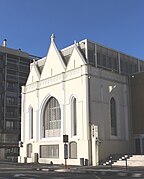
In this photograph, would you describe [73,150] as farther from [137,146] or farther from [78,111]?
[137,146]

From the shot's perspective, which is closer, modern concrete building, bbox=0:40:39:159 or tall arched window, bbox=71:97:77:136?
tall arched window, bbox=71:97:77:136

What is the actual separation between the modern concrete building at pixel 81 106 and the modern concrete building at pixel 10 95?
22.0 meters

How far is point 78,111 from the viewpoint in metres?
39.0

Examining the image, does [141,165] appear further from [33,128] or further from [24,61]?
[24,61]

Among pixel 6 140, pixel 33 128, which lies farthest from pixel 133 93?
pixel 6 140

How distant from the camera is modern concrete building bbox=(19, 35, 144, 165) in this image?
38.2m

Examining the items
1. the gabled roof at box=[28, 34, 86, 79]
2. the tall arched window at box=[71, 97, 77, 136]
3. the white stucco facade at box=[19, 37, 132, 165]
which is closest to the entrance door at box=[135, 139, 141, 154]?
the white stucco facade at box=[19, 37, 132, 165]

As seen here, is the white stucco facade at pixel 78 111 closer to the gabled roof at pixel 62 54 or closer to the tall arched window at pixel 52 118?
the gabled roof at pixel 62 54

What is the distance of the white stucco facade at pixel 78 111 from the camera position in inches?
1491

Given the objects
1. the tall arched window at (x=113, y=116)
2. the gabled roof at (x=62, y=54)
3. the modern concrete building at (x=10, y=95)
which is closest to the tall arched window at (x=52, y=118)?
the gabled roof at (x=62, y=54)

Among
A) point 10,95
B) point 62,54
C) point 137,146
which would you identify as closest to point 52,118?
point 62,54

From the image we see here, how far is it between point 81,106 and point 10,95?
38.5 m

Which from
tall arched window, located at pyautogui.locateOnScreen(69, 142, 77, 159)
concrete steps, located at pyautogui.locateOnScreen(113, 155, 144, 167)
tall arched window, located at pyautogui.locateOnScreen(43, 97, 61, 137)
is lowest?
concrete steps, located at pyautogui.locateOnScreen(113, 155, 144, 167)

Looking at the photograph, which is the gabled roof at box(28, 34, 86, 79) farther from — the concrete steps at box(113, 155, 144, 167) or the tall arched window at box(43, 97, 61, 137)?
the concrete steps at box(113, 155, 144, 167)
